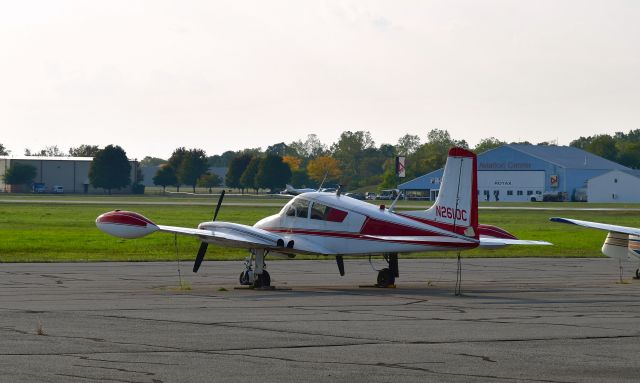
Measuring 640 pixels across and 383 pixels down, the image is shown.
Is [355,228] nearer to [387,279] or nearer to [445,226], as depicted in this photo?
[387,279]

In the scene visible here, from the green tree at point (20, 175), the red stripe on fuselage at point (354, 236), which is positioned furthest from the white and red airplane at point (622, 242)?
the green tree at point (20, 175)

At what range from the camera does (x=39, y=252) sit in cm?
4500

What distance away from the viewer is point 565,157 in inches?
6270

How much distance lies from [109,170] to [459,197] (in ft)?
497

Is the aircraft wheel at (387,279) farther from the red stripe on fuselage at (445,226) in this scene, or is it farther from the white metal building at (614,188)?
the white metal building at (614,188)

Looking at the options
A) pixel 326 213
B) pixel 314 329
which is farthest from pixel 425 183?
pixel 314 329

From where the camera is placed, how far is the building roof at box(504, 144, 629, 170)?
504 feet

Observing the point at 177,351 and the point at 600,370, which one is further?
the point at 177,351

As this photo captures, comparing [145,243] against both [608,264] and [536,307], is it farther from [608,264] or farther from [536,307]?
[536,307]

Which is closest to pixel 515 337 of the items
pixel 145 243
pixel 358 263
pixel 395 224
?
pixel 395 224

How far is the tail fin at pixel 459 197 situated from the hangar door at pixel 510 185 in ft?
410

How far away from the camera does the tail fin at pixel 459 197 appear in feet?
89.0

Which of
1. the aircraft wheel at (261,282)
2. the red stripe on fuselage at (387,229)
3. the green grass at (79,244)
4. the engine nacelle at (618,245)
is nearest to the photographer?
the red stripe on fuselage at (387,229)

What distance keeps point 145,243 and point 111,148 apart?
127395 millimetres
